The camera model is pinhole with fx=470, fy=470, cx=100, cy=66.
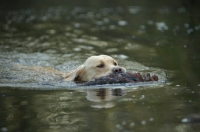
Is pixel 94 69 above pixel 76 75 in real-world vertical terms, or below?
above

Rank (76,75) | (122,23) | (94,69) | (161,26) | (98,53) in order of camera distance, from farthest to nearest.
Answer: (122,23)
(161,26)
(98,53)
(76,75)
(94,69)

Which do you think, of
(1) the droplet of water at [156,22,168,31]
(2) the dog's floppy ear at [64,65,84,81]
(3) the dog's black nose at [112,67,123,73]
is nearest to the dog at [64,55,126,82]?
(2) the dog's floppy ear at [64,65,84,81]

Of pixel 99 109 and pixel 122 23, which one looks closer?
pixel 99 109

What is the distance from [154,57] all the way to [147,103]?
17.4ft

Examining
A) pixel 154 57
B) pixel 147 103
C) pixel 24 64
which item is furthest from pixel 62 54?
pixel 147 103

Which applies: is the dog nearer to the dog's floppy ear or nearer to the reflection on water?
the dog's floppy ear

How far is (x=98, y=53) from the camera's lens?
43.7ft

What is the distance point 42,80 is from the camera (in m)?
9.81

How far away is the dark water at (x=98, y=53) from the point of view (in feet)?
20.5

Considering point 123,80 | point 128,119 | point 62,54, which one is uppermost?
point 62,54

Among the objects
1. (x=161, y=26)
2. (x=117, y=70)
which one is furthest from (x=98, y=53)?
(x=161, y=26)

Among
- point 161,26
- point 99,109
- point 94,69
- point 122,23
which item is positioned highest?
point 122,23

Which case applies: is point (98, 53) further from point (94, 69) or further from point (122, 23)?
point (122, 23)

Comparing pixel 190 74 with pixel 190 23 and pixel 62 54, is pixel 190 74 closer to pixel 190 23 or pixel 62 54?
pixel 62 54
